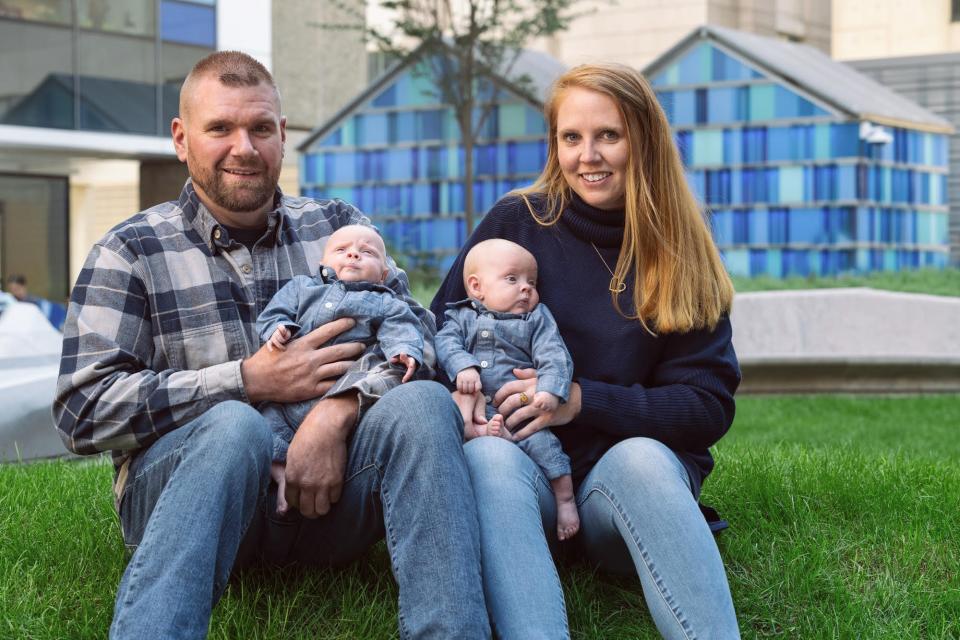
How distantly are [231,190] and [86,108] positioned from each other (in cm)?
1814

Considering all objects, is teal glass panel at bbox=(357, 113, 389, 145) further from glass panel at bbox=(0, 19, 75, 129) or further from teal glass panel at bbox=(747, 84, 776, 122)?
teal glass panel at bbox=(747, 84, 776, 122)

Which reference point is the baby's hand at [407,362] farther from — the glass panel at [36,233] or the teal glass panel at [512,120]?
the glass panel at [36,233]

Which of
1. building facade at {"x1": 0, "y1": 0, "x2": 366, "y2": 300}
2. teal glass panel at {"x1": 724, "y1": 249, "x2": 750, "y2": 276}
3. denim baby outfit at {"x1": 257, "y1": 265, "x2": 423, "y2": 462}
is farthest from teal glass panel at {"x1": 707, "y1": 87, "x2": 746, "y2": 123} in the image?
denim baby outfit at {"x1": 257, "y1": 265, "x2": 423, "y2": 462}

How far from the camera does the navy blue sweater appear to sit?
3.34 m

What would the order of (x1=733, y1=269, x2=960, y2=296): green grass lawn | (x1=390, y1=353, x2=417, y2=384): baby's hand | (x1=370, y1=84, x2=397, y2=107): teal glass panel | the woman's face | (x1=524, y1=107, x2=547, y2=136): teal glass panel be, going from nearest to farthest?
(x1=390, y1=353, x2=417, y2=384): baby's hand → the woman's face → (x1=733, y1=269, x2=960, y2=296): green grass lawn → (x1=524, y1=107, x2=547, y2=136): teal glass panel → (x1=370, y1=84, x2=397, y2=107): teal glass panel

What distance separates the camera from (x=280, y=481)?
3.06m

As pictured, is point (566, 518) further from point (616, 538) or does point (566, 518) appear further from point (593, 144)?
point (593, 144)

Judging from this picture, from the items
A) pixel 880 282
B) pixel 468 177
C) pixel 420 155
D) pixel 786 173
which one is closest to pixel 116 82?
pixel 420 155

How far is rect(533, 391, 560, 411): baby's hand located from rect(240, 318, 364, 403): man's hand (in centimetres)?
53

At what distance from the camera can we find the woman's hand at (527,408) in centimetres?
325

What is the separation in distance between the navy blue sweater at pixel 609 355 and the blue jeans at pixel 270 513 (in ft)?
1.78

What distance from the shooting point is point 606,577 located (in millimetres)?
3625

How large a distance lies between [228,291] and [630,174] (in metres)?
1.23

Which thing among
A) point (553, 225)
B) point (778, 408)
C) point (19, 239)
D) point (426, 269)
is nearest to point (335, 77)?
point (19, 239)
